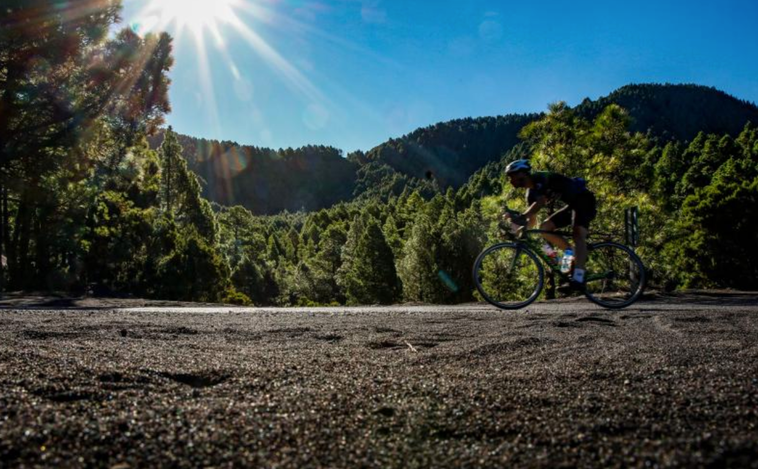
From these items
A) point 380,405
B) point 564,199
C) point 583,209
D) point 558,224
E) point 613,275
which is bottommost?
point 380,405

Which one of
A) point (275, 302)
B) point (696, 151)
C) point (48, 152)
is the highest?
point (696, 151)

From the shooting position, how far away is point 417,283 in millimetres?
42188

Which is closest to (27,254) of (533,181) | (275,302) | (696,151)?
(533,181)

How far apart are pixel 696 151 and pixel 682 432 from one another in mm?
79814

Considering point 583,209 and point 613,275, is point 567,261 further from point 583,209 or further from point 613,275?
point 613,275

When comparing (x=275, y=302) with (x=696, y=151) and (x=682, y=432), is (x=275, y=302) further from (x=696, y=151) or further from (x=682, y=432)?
(x=682, y=432)

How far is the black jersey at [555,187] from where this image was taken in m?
6.18

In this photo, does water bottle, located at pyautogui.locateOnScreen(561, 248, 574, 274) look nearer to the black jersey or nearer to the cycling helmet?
the black jersey

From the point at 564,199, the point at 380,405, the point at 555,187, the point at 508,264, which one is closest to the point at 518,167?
the point at 555,187

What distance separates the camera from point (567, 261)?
6906mm

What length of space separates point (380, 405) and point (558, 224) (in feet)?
18.2

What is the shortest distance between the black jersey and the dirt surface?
9.41ft

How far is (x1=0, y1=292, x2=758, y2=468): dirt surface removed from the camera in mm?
1523

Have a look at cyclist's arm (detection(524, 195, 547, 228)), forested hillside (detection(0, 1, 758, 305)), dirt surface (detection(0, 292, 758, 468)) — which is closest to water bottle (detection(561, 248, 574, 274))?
cyclist's arm (detection(524, 195, 547, 228))
